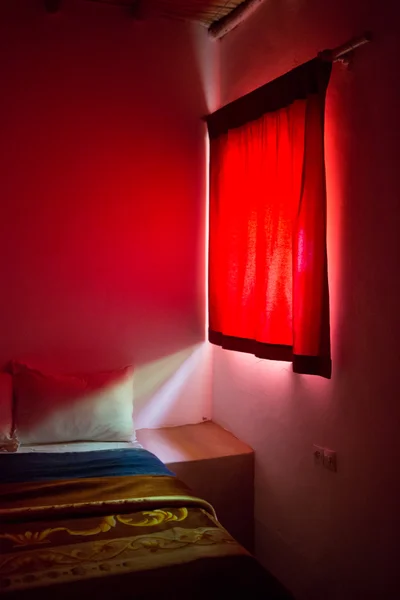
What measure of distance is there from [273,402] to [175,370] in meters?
0.78

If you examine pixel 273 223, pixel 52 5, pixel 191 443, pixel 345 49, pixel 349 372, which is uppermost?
pixel 52 5

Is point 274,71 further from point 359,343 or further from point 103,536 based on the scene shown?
point 103,536

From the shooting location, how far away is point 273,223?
2484 millimetres

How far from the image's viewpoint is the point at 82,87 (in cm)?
301

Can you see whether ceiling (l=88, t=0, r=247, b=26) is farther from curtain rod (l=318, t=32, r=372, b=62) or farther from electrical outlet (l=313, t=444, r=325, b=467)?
electrical outlet (l=313, t=444, r=325, b=467)

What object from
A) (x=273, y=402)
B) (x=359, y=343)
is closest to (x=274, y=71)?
(x=359, y=343)

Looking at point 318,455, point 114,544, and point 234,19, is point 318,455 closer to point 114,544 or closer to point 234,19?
point 114,544

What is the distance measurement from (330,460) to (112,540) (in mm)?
929

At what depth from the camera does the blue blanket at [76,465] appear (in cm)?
222

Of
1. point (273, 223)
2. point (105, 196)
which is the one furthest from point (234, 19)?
point (273, 223)

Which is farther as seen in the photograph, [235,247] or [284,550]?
[235,247]

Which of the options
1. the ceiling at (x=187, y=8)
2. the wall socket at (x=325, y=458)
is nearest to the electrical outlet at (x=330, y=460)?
the wall socket at (x=325, y=458)

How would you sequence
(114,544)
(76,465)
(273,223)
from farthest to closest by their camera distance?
(273,223) → (76,465) → (114,544)

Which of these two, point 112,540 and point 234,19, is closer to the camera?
point 112,540
